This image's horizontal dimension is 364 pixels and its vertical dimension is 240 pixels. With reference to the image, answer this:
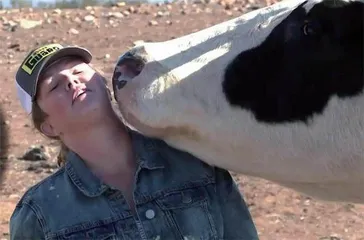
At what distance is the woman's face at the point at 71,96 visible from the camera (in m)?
2.72

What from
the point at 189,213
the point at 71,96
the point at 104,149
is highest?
the point at 71,96

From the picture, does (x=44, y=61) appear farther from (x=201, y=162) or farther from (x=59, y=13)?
(x=59, y=13)

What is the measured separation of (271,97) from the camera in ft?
8.63

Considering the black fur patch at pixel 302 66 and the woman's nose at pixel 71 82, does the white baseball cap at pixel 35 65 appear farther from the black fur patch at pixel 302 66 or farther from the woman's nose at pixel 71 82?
the black fur patch at pixel 302 66

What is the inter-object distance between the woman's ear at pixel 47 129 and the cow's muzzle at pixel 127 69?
11.5 inches

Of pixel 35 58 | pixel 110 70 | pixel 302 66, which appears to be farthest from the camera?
pixel 110 70

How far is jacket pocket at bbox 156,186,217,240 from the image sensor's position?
2.72m

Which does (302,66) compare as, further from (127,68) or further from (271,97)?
(127,68)

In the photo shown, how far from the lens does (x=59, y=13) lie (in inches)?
514

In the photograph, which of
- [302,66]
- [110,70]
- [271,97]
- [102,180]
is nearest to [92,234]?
[102,180]

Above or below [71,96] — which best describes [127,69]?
above

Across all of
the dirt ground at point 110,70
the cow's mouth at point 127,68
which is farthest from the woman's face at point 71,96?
the dirt ground at point 110,70

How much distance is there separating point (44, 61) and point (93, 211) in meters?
0.48

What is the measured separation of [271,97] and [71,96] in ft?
1.94
